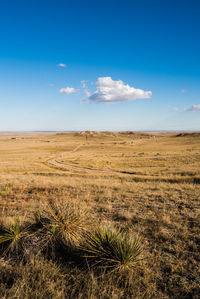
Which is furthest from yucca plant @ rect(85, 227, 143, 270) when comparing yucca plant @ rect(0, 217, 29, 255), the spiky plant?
yucca plant @ rect(0, 217, 29, 255)

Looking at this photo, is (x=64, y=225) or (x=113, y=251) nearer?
(x=113, y=251)

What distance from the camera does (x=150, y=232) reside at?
5676 millimetres

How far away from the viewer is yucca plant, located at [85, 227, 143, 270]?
143 inches

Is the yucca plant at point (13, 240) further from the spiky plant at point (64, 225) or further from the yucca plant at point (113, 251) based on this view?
the yucca plant at point (113, 251)

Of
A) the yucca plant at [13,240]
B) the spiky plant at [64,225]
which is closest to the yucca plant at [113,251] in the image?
the spiky plant at [64,225]

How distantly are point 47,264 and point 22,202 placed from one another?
6180mm

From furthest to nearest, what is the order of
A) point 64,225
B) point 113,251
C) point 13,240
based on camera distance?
point 64,225, point 13,240, point 113,251

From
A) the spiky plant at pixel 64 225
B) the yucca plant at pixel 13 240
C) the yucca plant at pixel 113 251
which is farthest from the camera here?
the spiky plant at pixel 64 225

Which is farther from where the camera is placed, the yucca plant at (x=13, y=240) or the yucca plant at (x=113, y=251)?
the yucca plant at (x=13, y=240)

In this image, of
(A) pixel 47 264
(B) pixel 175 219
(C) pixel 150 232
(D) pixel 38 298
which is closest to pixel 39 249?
(A) pixel 47 264

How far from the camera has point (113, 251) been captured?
3.79m

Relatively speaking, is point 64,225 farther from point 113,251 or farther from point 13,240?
point 113,251

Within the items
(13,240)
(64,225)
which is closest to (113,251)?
(64,225)

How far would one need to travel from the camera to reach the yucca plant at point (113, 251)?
11.9ft
